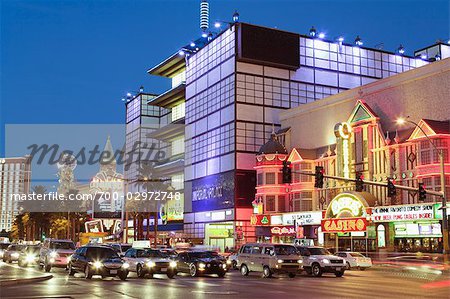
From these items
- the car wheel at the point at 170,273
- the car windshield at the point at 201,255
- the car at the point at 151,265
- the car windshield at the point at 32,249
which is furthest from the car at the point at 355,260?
the car windshield at the point at 32,249

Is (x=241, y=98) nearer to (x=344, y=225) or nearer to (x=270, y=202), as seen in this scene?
(x=270, y=202)

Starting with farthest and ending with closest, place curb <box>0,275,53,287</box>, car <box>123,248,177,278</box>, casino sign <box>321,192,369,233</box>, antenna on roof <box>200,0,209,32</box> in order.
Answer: antenna on roof <box>200,0,209,32</box>, casino sign <box>321,192,369,233</box>, car <box>123,248,177,278</box>, curb <box>0,275,53,287</box>

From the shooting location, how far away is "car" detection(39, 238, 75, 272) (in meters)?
37.7

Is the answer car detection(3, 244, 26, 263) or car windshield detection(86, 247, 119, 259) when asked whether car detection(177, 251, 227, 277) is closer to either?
car windshield detection(86, 247, 119, 259)

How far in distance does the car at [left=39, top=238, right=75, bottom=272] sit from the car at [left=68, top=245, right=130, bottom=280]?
644cm

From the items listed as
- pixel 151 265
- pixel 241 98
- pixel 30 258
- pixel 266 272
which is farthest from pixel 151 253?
pixel 241 98

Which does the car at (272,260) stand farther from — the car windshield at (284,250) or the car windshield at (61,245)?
the car windshield at (61,245)

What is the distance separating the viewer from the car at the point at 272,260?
32250mm

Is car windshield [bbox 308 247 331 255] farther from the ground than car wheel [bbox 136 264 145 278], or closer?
farther from the ground

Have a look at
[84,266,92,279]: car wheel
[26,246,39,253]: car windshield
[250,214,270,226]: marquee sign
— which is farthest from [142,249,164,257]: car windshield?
[250,214,270,226]: marquee sign

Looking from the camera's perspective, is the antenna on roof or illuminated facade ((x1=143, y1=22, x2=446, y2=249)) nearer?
illuminated facade ((x1=143, y1=22, x2=446, y2=249))

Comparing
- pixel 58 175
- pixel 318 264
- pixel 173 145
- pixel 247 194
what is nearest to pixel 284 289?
pixel 318 264

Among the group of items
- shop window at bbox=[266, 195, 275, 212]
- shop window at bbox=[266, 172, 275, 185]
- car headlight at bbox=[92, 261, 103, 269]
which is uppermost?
shop window at bbox=[266, 172, 275, 185]

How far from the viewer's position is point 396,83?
58.8m
